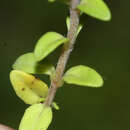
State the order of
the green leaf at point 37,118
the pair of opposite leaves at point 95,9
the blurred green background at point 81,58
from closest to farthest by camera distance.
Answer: the pair of opposite leaves at point 95,9 → the green leaf at point 37,118 → the blurred green background at point 81,58

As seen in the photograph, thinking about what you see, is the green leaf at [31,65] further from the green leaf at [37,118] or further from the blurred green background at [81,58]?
the blurred green background at [81,58]

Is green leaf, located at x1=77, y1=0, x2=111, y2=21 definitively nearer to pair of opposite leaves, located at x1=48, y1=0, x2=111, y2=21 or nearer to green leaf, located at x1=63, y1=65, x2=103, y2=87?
pair of opposite leaves, located at x1=48, y1=0, x2=111, y2=21

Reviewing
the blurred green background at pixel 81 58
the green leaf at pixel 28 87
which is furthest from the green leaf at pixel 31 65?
the blurred green background at pixel 81 58

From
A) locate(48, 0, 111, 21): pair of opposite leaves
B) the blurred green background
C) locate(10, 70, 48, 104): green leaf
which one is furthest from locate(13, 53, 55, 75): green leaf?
the blurred green background

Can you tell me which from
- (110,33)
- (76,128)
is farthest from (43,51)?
(110,33)

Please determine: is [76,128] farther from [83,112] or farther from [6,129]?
[6,129]

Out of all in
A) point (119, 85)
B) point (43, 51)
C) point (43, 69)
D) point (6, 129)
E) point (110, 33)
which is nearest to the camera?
point (43, 51)
